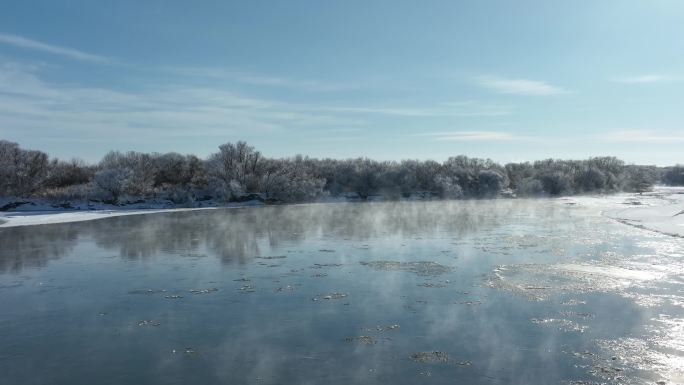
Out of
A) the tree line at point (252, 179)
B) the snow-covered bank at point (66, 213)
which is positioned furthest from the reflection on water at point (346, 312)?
the tree line at point (252, 179)

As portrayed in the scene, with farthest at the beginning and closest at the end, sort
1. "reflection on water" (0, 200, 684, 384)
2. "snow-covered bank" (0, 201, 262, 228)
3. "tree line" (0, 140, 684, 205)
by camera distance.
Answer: "tree line" (0, 140, 684, 205), "snow-covered bank" (0, 201, 262, 228), "reflection on water" (0, 200, 684, 384)

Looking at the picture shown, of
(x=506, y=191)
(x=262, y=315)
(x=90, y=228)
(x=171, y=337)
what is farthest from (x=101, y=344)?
(x=506, y=191)

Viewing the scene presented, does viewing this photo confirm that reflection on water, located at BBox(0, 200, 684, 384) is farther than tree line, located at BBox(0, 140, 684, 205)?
No

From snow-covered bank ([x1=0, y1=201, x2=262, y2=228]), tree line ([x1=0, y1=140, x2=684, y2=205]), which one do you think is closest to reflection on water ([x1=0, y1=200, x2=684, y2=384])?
snow-covered bank ([x1=0, y1=201, x2=262, y2=228])

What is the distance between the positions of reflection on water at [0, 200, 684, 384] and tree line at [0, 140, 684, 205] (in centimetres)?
3743

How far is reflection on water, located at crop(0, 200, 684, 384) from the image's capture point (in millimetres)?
9352

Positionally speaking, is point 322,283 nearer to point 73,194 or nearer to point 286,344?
point 286,344

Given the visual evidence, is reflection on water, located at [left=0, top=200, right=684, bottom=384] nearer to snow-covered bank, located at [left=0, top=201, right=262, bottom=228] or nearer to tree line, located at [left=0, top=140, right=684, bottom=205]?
snow-covered bank, located at [left=0, top=201, right=262, bottom=228]

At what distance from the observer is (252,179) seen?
69.9 m

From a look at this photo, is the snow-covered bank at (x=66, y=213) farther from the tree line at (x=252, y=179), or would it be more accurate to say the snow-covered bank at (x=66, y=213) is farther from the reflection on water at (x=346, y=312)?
the reflection on water at (x=346, y=312)

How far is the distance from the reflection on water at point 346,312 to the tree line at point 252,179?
3743cm

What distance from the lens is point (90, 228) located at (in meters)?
35.3

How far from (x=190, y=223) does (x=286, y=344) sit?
29.8 m

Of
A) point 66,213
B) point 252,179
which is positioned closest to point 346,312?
point 66,213
